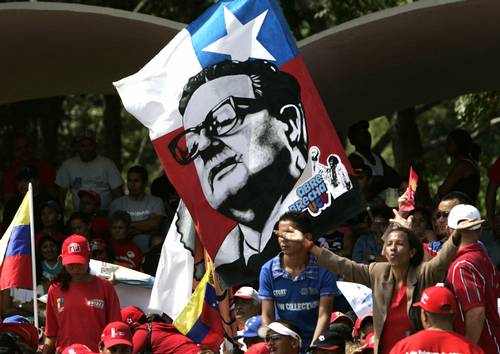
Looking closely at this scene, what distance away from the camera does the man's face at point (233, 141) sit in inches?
452

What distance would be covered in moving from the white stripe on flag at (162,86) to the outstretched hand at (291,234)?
5.09ft

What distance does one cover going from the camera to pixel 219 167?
11.5m

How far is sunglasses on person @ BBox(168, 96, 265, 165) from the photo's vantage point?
11516 millimetres

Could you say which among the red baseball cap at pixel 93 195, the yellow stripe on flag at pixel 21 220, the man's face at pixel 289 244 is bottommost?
the man's face at pixel 289 244

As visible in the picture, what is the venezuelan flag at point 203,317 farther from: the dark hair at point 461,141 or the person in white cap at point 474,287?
the dark hair at point 461,141

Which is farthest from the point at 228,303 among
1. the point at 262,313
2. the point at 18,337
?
A: the point at 18,337

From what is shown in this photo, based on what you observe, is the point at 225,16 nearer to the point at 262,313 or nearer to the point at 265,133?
the point at 265,133

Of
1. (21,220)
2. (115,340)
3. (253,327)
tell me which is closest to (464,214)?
(253,327)

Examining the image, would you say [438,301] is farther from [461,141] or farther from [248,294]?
[461,141]

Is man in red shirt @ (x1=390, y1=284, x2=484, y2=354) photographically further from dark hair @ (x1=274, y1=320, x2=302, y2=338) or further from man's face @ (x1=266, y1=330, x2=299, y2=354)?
dark hair @ (x1=274, y1=320, x2=302, y2=338)

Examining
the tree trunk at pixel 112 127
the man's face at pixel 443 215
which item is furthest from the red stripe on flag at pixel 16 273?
the tree trunk at pixel 112 127

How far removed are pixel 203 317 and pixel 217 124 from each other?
1720mm

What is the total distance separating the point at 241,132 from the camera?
11.6 meters

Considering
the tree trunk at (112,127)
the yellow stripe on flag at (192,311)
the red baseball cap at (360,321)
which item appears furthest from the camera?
the tree trunk at (112,127)
